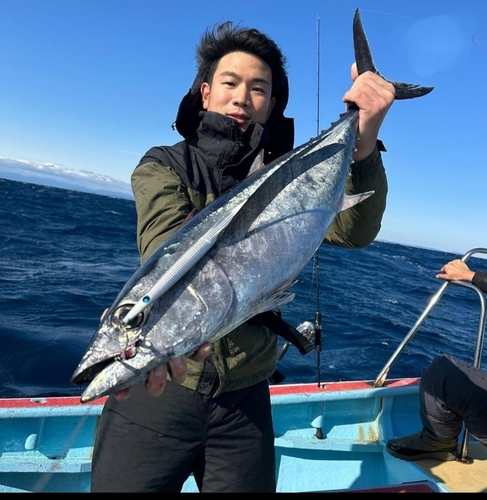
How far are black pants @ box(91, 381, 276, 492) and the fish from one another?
56cm

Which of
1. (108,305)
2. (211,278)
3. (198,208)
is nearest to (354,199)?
(198,208)

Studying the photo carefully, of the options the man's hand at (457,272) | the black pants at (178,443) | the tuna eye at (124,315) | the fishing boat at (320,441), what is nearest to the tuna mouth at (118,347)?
the tuna eye at (124,315)

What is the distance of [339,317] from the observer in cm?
1240

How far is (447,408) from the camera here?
3908mm

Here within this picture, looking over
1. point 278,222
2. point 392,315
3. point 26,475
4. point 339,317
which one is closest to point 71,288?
point 339,317

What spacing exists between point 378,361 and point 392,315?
5233 millimetres

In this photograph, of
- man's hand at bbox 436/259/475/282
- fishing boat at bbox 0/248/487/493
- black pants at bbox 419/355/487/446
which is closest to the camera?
black pants at bbox 419/355/487/446

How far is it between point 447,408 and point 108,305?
8472 millimetres

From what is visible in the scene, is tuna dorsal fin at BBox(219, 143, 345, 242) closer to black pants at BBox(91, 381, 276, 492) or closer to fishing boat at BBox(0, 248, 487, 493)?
black pants at BBox(91, 381, 276, 492)

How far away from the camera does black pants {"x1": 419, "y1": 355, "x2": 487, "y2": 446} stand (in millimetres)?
3672

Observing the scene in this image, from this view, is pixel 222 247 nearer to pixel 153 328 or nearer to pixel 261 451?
pixel 153 328

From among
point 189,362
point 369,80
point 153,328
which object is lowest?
point 189,362

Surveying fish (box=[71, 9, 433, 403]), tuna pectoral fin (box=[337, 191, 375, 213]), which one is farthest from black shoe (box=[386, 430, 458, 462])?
fish (box=[71, 9, 433, 403])

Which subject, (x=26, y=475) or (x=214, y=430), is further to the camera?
(x=26, y=475)
